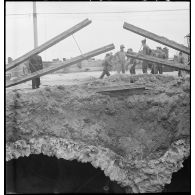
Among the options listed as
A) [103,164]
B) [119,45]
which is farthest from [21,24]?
[103,164]

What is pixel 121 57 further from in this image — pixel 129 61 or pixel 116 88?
pixel 116 88

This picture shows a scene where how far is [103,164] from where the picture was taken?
18.6ft

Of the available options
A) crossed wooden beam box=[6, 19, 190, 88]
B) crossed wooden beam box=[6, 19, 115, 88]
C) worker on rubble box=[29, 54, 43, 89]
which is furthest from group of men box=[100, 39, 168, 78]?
worker on rubble box=[29, 54, 43, 89]

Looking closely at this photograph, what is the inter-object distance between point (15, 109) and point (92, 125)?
56.0 inches

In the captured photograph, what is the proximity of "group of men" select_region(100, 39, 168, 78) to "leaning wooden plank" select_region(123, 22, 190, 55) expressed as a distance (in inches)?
7.8

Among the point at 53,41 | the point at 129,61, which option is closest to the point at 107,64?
the point at 129,61

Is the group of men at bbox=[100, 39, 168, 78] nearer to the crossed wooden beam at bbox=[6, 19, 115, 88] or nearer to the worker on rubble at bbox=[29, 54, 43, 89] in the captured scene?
the crossed wooden beam at bbox=[6, 19, 115, 88]

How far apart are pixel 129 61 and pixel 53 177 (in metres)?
2.66

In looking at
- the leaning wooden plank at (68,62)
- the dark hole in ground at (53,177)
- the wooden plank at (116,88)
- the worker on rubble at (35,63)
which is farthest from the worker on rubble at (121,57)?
the dark hole in ground at (53,177)

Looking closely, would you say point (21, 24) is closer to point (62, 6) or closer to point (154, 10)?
point (62, 6)

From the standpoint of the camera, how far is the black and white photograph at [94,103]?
5.64 m

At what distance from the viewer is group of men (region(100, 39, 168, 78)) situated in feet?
20.2

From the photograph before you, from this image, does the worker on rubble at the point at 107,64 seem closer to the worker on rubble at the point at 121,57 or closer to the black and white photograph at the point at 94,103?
the black and white photograph at the point at 94,103

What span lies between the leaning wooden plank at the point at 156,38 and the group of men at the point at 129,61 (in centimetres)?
20
